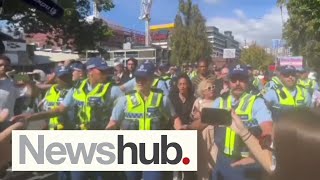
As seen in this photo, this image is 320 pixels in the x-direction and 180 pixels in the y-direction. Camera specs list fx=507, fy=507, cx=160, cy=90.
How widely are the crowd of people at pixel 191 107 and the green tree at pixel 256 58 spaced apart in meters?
0.05

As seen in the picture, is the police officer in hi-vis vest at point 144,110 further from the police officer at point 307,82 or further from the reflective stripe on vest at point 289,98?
the police officer at point 307,82

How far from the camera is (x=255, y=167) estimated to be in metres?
3.87

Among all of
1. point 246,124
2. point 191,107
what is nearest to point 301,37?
point 246,124

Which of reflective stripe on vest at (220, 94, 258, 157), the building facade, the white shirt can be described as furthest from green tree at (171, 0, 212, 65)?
the white shirt

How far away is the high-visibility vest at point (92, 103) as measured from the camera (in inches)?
151

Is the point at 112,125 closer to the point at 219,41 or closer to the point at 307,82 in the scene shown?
the point at 219,41

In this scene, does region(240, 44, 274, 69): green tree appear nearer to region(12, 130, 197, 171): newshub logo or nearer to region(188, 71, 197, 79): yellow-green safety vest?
region(188, 71, 197, 79): yellow-green safety vest

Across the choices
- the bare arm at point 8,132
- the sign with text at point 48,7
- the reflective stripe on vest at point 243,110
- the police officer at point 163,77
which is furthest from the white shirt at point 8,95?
the reflective stripe on vest at point 243,110

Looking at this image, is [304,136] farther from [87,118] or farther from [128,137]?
[87,118]

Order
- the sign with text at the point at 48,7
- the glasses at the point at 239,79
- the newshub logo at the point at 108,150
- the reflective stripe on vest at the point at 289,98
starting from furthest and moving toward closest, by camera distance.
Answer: the reflective stripe on vest at the point at 289,98, the glasses at the point at 239,79, the newshub logo at the point at 108,150, the sign with text at the point at 48,7

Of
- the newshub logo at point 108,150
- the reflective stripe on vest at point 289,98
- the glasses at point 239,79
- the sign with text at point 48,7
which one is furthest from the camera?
the reflective stripe on vest at point 289,98

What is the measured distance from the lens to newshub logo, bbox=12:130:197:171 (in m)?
3.72

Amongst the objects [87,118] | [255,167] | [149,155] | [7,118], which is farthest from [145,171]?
[7,118]

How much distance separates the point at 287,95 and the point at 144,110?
3.68ft
